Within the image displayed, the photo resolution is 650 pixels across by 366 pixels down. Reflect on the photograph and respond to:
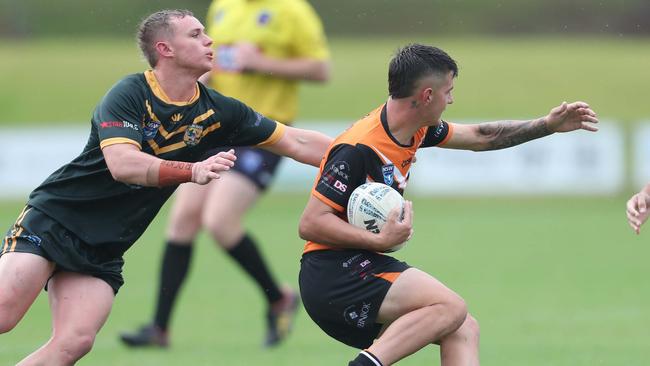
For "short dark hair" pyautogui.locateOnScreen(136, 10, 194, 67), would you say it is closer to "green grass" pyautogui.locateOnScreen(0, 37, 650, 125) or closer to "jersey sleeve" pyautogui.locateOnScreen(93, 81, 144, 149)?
"jersey sleeve" pyautogui.locateOnScreen(93, 81, 144, 149)

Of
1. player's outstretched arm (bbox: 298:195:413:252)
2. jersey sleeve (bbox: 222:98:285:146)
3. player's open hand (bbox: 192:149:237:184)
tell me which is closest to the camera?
player's open hand (bbox: 192:149:237:184)

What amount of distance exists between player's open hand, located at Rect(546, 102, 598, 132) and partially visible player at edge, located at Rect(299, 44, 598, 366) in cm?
67

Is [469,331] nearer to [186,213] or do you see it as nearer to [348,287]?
[348,287]

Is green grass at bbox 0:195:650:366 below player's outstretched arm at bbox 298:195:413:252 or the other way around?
below

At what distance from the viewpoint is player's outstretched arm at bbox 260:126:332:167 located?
6262 mm

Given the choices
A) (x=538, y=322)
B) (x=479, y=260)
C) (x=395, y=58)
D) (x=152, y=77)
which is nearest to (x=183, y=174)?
(x=152, y=77)

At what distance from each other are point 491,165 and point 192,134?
13.1m

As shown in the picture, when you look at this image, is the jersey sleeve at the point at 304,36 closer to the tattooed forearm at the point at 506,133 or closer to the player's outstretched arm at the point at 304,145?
the player's outstretched arm at the point at 304,145

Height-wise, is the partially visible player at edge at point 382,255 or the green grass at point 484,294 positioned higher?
the partially visible player at edge at point 382,255

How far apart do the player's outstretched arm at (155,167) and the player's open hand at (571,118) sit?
68.5 inches

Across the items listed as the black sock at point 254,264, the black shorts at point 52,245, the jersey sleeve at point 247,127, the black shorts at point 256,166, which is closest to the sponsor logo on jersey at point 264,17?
the black shorts at point 256,166

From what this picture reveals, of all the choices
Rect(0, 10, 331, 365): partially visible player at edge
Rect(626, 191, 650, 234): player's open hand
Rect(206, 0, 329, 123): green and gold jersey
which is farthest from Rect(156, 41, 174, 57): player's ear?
Rect(206, 0, 329, 123): green and gold jersey

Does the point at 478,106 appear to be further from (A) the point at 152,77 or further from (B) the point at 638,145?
(A) the point at 152,77

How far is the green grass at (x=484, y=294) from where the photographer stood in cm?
795
